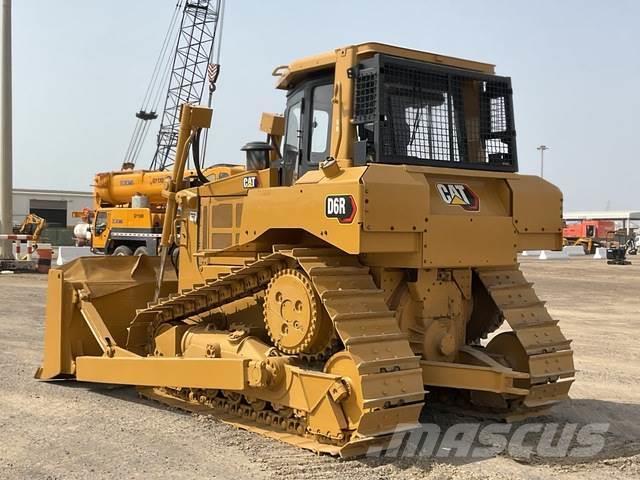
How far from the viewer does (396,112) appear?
249 inches

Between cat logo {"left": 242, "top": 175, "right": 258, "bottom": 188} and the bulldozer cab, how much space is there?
1.23 feet

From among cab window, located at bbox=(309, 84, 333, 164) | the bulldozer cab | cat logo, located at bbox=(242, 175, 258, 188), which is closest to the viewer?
the bulldozer cab

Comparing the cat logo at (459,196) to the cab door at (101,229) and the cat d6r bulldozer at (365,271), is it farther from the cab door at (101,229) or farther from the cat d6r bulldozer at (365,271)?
the cab door at (101,229)

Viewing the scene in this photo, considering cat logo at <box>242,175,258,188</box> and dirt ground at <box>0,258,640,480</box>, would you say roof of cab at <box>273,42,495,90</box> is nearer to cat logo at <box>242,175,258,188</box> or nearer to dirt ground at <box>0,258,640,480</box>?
cat logo at <box>242,175,258,188</box>

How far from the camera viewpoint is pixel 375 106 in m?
6.11

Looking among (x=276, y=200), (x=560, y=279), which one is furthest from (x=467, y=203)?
(x=560, y=279)

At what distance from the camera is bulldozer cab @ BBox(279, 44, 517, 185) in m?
6.17

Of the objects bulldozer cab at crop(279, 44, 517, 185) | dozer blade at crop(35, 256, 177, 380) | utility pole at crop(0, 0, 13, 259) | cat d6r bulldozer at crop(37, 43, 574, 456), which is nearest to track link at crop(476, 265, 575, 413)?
cat d6r bulldozer at crop(37, 43, 574, 456)

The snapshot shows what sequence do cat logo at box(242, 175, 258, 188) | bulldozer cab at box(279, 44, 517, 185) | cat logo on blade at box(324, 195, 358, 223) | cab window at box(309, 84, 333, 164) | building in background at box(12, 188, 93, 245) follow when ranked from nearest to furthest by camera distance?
1. cat logo on blade at box(324, 195, 358, 223)
2. bulldozer cab at box(279, 44, 517, 185)
3. cab window at box(309, 84, 333, 164)
4. cat logo at box(242, 175, 258, 188)
5. building in background at box(12, 188, 93, 245)

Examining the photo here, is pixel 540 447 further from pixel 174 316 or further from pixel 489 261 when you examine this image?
pixel 174 316

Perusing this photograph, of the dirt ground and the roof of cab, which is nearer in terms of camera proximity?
the dirt ground

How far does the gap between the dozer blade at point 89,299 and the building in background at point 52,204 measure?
56.4 metres

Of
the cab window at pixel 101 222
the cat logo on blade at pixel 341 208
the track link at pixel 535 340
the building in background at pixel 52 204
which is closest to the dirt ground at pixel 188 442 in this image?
the track link at pixel 535 340

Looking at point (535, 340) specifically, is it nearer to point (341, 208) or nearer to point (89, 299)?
point (341, 208)
